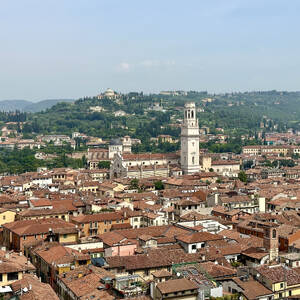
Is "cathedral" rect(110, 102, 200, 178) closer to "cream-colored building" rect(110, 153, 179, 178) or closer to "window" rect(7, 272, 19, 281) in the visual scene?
"cream-colored building" rect(110, 153, 179, 178)

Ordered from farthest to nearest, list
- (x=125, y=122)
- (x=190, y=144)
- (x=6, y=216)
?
(x=125, y=122) < (x=190, y=144) < (x=6, y=216)

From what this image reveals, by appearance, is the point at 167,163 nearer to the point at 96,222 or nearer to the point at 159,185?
the point at 159,185

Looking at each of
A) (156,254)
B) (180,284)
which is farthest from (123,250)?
(180,284)

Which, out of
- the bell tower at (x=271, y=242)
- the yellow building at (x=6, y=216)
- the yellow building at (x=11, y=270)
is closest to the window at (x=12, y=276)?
the yellow building at (x=11, y=270)

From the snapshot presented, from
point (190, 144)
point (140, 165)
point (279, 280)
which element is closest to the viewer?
point (279, 280)

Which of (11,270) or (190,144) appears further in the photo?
(190,144)

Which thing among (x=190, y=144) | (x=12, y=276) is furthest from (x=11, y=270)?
(x=190, y=144)

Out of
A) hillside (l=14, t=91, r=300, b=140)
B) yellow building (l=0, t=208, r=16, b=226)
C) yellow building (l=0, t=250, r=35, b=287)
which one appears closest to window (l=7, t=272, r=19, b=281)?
yellow building (l=0, t=250, r=35, b=287)

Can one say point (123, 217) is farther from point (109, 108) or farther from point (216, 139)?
point (109, 108)
